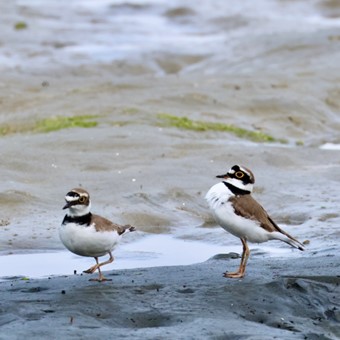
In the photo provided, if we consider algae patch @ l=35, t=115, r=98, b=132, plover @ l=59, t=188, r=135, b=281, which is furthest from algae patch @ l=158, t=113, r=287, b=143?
plover @ l=59, t=188, r=135, b=281

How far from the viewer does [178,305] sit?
781cm

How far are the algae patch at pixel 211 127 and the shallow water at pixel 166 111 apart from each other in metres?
0.21

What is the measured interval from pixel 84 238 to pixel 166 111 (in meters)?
8.43

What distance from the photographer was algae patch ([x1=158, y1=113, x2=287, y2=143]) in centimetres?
1582

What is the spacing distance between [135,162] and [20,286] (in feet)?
18.1

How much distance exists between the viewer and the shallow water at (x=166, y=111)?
11883mm

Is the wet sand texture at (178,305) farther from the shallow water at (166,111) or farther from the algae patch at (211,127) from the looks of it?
the algae patch at (211,127)

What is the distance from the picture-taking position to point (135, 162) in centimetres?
1374

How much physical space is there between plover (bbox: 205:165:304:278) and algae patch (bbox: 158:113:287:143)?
22.0 feet

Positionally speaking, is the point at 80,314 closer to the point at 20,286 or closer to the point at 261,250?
the point at 20,286

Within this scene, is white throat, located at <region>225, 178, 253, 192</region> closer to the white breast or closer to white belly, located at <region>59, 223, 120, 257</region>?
the white breast

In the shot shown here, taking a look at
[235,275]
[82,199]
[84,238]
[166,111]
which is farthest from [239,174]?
[166,111]

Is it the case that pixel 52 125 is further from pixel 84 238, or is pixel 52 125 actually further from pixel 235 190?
pixel 84 238

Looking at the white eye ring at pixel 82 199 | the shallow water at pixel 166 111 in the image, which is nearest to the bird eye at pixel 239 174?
the white eye ring at pixel 82 199
